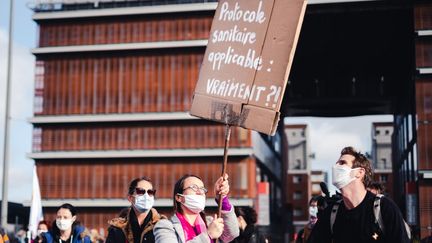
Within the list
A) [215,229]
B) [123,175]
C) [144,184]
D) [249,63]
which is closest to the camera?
[215,229]

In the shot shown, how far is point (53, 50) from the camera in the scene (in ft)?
149

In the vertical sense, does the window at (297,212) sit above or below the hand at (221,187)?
below

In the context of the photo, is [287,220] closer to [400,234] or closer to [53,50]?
[53,50]

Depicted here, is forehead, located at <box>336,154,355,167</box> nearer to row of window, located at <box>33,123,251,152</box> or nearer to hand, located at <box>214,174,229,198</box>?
hand, located at <box>214,174,229,198</box>

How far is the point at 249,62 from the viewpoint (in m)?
6.23

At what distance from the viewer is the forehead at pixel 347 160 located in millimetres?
5629

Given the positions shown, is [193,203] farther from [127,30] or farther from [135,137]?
[127,30]

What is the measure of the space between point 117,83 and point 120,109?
4.78 ft

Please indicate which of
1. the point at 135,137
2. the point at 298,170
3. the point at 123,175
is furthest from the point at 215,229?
the point at 298,170

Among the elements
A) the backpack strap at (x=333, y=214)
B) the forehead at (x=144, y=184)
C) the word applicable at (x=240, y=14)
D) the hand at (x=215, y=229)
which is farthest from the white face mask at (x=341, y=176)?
the forehead at (x=144, y=184)

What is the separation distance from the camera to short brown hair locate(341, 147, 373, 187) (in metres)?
5.62

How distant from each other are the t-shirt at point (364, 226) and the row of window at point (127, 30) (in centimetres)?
3792

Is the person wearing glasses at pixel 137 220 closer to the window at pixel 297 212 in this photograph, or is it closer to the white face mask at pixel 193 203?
the white face mask at pixel 193 203

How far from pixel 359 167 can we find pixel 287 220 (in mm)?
62019
